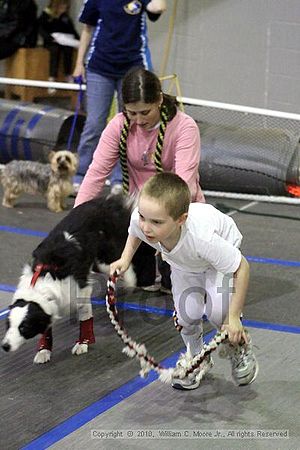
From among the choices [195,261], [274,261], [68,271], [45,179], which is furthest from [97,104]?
[195,261]

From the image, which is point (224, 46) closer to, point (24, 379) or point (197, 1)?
point (197, 1)

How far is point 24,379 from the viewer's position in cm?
374

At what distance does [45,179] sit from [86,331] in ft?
9.15

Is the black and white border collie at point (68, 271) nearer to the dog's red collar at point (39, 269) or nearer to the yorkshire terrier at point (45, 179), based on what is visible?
the dog's red collar at point (39, 269)

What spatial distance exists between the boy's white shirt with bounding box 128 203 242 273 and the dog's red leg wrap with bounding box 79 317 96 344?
761 mm

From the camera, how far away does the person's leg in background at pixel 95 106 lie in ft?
21.2

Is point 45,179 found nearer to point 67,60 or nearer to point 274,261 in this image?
point 274,261

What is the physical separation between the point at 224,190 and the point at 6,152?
195 cm

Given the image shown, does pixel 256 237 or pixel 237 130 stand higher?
pixel 237 130

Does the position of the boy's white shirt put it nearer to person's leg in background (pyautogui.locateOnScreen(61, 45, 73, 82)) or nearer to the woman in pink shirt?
the woman in pink shirt

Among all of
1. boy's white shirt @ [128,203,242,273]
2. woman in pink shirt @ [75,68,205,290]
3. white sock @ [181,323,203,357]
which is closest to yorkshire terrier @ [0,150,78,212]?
woman in pink shirt @ [75,68,205,290]

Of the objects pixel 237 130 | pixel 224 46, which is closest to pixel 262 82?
pixel 224 46

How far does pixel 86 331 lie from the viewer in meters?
4.04

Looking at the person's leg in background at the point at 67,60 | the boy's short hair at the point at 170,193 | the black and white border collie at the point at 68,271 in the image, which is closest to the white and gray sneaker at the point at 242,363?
the boy's short hair at the point at 170,193
